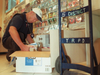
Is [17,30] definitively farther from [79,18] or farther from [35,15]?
[79,18]

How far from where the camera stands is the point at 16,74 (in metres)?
0.83

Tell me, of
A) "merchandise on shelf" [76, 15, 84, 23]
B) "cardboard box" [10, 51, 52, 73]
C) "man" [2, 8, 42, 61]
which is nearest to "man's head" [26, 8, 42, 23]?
"man" [2, 8, 42, 61]

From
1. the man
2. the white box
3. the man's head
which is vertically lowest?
the white box

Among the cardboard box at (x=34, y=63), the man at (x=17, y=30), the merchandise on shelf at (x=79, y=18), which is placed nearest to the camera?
the cardboard box at (x=34, y=63)

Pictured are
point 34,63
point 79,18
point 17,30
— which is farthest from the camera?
point 17,30

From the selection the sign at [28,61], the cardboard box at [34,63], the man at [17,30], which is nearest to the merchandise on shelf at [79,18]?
the man at [17,30]

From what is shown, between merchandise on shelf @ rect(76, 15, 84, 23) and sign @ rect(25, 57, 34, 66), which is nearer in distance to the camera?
sign @ rect(25, 57, 34, 66)

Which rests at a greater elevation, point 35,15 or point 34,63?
point 35,15

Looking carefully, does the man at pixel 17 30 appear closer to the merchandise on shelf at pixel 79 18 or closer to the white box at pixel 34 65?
the white box at pixel 34 65

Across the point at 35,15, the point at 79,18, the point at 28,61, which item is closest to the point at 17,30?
the point at 35,15

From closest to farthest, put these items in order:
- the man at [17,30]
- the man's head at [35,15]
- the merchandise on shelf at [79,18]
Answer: the man at [17,30], the merchandise on shelf at [79,18], the man's head at [35,15]

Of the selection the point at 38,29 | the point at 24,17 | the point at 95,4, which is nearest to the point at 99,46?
the point at 95,4

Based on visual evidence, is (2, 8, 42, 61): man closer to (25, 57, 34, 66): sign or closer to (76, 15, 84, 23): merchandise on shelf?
(25, 57, 34, 66): sign

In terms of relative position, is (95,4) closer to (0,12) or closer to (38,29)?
(38,29)
